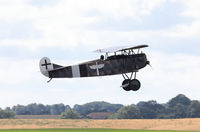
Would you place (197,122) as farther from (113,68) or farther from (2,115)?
(113,68)

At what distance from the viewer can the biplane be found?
37.2 meters

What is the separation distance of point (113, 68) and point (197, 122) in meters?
115

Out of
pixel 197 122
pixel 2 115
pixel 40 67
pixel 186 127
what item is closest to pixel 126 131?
pixel 186 127

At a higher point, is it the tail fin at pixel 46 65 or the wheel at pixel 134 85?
the tail fin at pixel 46 65

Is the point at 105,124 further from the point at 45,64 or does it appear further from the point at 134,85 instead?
the point at 134,85

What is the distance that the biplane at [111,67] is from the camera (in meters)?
37.2

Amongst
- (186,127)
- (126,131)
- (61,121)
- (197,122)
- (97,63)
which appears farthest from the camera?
(61,121)

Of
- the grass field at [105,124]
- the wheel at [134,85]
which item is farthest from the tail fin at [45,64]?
the grass field at [105,124]

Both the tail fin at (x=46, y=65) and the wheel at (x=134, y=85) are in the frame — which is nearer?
the wheel at (x=134, y=85)

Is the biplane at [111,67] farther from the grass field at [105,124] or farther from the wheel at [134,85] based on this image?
the grass field at [105,124]

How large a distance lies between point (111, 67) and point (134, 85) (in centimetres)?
246

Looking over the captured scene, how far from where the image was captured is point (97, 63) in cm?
3728

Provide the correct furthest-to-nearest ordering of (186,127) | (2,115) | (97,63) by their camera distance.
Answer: (2,115)
(186,127)
(97,63)

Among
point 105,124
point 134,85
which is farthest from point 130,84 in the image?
point 105,124
